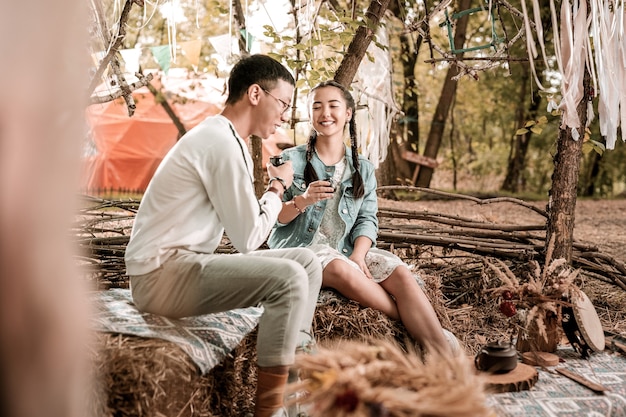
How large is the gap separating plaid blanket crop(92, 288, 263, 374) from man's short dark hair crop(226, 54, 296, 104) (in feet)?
2.65

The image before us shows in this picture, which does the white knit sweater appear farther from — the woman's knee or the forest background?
the forest background

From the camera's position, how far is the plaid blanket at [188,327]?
6.88 ft

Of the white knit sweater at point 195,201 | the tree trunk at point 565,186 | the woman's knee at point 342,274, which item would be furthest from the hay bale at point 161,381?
the tree trunk at point 565,186

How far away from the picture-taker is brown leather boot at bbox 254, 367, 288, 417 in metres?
2.10

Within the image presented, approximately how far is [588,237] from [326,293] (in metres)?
4.90

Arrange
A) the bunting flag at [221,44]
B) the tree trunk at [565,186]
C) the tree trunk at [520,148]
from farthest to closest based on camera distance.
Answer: the tree trunk at [520,148]
the bunting flag at [221,44]
the tree trunk at [565,186]

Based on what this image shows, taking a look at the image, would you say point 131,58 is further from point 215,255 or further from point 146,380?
point 146,380

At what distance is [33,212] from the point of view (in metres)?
1.14

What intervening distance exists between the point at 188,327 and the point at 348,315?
813mm

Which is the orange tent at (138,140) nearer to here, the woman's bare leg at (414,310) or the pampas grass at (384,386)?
the woman's bare leg at (414,310)

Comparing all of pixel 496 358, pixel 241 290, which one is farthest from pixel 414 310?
pixel 241 290

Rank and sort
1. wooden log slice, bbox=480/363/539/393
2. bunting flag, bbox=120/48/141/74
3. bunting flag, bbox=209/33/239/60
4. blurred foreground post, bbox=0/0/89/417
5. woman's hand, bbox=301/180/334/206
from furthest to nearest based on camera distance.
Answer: bunting flag, bbox=120/48/141/74
bunting flag, bbox=209/33/239/60
woman's hand, bbox=301/180/334/206
wooden log slice, bbox=480/363/539/393
blurred foreground post, bbox=0/0/89/417

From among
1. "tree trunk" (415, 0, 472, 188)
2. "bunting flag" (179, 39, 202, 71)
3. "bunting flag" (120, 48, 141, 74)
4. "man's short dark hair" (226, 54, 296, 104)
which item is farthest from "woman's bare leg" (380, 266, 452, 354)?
"tree trunk" (415, 0, 472, 188)

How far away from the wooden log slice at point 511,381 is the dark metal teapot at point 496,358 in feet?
0.10
